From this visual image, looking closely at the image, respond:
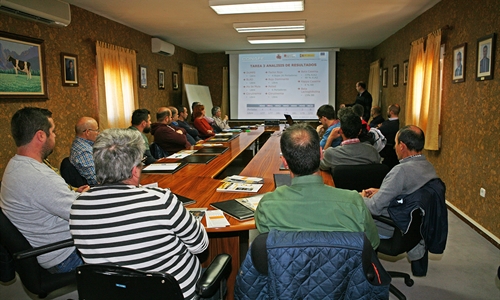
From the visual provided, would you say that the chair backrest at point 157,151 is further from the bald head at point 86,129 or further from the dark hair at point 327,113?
the dark hair at point 327,113

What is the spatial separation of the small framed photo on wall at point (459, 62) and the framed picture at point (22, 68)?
472cm

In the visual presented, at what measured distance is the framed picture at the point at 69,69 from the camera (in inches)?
180

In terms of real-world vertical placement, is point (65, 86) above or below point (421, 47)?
below

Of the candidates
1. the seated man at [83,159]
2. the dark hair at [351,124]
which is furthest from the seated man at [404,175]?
the seated man at [83,159]

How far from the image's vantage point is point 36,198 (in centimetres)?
170

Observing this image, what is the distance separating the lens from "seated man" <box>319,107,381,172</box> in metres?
2.79

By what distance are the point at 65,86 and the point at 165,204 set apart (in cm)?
406

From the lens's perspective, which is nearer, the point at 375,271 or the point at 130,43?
the point at 375,271

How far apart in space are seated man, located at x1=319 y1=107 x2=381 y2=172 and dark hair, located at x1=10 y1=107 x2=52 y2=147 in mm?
1948

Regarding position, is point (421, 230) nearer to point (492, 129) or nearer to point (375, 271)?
point (375, 271)

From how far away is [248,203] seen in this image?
201 centimetres

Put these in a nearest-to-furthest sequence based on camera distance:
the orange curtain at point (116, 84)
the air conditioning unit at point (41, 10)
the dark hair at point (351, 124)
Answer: the dark hair at point (351, 124), the air conditioning unit at point (41, 10), the orange curtain at point (116, 84)

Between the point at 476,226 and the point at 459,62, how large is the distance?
5.94 ft

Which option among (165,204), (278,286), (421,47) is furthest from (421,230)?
(421,47)
